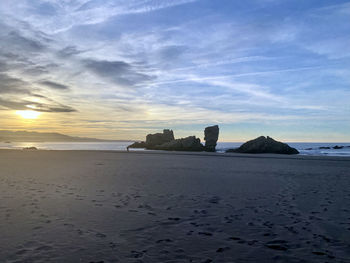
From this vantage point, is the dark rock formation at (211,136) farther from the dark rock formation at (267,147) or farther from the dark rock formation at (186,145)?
the dark rock formation at (267,147)

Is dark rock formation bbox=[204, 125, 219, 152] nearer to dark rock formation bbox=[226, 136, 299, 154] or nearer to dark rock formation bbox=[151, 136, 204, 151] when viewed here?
dark rock formation bbox=[151, 136, 204, 151]

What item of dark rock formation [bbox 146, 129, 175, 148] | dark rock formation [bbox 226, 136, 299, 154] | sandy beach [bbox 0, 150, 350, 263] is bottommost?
sandy beach [bbox 0, 150, 350, 263]

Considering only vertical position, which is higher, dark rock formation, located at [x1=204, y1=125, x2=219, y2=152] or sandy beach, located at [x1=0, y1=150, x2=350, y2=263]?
dark rock formation, located at [x1=204, y1=125, x2=219, y2=152]

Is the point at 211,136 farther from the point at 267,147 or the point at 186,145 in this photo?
the point at 267,147

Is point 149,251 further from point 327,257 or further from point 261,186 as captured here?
point 261,186

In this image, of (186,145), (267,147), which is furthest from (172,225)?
(186,145)

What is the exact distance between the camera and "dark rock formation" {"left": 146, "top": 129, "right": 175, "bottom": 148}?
107 meters

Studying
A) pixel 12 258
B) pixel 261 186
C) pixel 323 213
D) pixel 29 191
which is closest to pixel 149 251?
pixel 12 258

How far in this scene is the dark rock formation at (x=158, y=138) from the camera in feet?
350

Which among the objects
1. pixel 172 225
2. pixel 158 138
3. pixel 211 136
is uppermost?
pixel 211 136

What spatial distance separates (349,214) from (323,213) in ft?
3.13

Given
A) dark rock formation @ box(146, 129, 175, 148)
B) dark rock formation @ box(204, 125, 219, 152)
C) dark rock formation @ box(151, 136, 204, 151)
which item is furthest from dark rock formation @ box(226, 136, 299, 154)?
dark rock formation @ box(146, 129, 175, 148)

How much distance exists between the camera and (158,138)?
108938 millimetres

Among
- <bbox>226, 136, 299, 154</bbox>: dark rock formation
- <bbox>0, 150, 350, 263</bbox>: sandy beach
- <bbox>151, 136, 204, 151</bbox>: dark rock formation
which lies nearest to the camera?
<bbox>0, 150, 350, 263</bbox>: sandy beach
